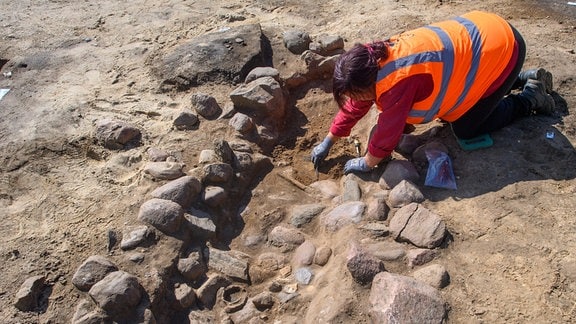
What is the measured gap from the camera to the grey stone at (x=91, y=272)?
270 cm

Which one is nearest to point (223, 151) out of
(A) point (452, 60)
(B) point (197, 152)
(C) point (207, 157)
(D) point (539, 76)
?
(C) point (207, 157)

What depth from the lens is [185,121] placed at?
3.83 meters

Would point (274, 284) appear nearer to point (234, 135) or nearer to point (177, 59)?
point (234, 135)

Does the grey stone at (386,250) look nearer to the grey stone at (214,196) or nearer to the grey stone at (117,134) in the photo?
the grey stone at (214,196)

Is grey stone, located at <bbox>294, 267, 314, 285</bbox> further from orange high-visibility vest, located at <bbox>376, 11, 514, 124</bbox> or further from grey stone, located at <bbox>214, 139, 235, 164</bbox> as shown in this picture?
orange high-visibility vest, located at <bbox>376, 11, 514, 124</bbox>

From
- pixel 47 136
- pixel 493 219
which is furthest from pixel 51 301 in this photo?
pixel 493 219

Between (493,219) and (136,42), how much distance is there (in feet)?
12.2

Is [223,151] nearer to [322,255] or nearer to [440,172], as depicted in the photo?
[322,255]

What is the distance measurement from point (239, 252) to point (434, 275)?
114cm

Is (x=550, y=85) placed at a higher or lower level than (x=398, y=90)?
lower

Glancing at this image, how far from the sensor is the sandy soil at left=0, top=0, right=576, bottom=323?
2.62 m

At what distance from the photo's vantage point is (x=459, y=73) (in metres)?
3.02

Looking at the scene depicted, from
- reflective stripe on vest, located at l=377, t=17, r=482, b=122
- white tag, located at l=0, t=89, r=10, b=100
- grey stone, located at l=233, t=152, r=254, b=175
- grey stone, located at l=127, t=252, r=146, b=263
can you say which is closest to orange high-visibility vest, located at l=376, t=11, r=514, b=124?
reflective stripe on vest, located at l=377, t=17, r=482, b=122

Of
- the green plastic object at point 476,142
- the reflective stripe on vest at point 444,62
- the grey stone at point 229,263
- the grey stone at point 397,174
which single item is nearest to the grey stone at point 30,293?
the grey stone at point 229,263
